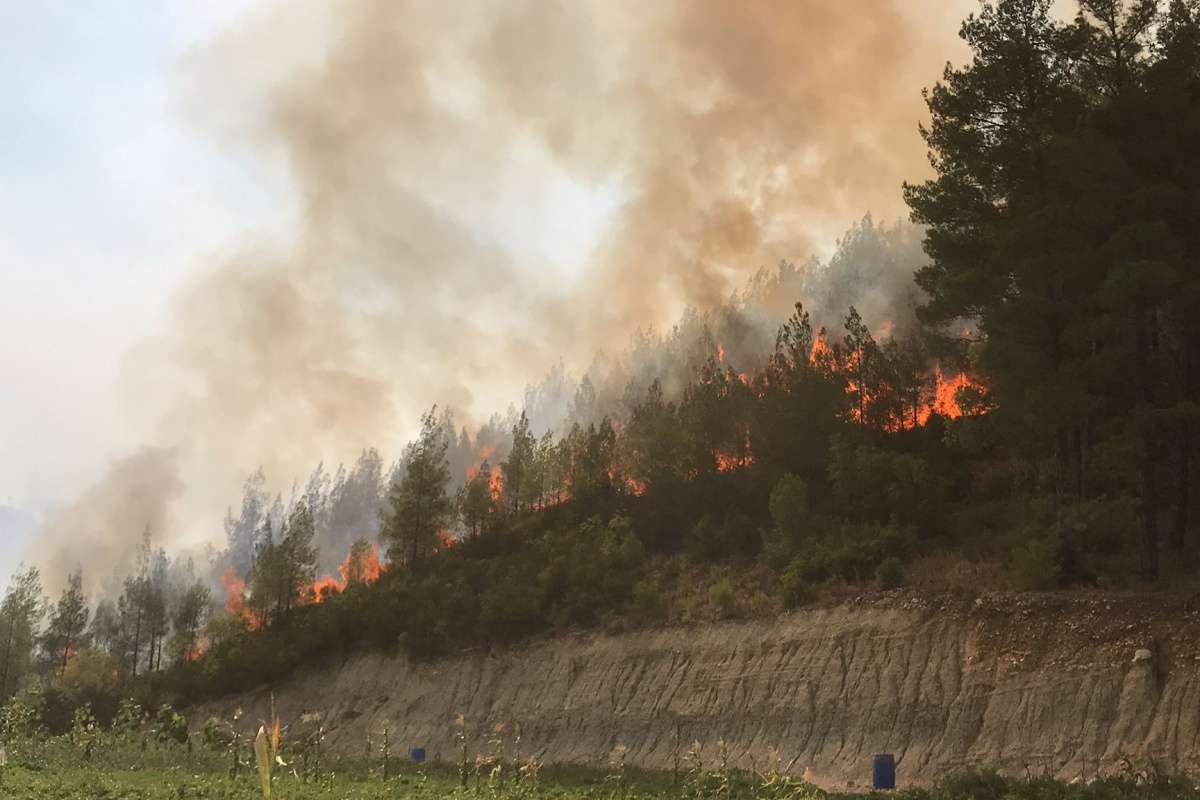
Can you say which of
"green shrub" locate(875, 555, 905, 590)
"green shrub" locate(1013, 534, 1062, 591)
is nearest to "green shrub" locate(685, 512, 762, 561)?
"green shrub" locate(875, 555, 905, 590)

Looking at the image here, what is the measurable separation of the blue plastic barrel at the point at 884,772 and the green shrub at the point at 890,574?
31.1ft

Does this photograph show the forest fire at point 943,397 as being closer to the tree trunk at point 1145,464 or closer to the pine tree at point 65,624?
the tree trunk at point 1145,464

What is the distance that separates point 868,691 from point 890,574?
574cm

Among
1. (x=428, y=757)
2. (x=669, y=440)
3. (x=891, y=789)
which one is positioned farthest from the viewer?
(x=669, y=440)

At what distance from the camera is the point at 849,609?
113ft

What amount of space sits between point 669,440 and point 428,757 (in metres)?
26.9

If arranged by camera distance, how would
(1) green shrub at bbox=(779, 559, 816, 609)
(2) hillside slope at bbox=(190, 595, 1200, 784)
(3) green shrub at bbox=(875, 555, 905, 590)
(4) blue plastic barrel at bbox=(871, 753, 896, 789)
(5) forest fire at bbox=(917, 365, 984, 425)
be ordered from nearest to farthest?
(2) hillside slope at bbox=(190, 595, 1200, 784), (4) blue plastic barrel at bbox=(871, 753, 896, 789), (3) green shrub at bbox=(875, 555, 905, 590), (1) green shrub at bbox=(779, 559, 816, 609), (5) forest fire at bbox=(917, 365, 984, 425)

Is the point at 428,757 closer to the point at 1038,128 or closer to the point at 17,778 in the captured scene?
the point at 17,778

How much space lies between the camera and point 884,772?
25.4 meters

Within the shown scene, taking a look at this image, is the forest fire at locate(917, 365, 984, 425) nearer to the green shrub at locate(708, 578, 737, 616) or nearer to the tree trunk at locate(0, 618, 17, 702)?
the green shrub at locate(708, 578, 737, 616)

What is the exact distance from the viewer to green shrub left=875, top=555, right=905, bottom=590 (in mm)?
34469

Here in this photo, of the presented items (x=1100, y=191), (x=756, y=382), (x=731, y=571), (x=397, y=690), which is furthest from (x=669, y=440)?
(x=1100, y=191)

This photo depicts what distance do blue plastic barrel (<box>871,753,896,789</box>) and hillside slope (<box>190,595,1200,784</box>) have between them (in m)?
1.19

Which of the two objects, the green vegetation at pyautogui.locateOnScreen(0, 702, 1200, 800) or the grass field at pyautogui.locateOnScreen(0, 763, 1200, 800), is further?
the green vegetation at pyautogui.locateOnScreen(0, 702, 1200, 800)
